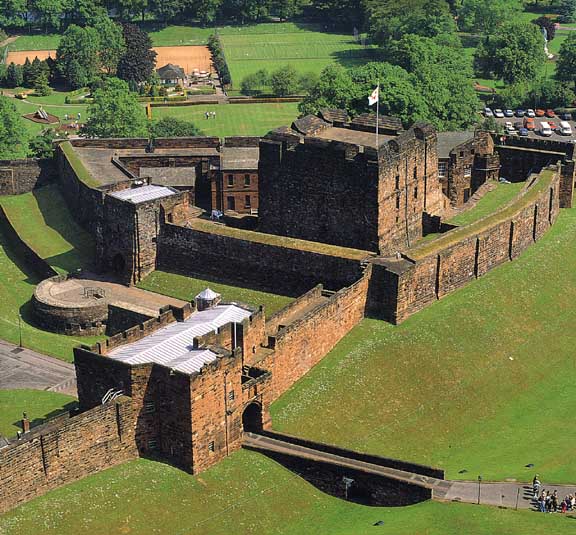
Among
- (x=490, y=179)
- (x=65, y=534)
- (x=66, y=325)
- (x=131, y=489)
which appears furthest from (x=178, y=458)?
(x=490, y=179)

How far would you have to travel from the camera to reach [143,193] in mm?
128875

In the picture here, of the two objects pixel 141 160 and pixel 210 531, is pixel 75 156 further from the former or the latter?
pixel 210 531

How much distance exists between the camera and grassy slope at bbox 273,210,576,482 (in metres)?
96.6

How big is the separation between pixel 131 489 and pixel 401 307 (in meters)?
32.2

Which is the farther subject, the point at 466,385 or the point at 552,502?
the point at 466,385

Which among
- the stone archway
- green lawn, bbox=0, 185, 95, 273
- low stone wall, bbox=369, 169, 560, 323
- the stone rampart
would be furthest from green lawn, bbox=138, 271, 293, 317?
the stone archway

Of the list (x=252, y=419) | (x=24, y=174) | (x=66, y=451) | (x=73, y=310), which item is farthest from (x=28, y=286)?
(x=66, y=451)

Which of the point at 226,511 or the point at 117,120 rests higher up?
the point at 117,120

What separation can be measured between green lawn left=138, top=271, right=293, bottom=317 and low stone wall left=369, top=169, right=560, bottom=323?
9.09 meters

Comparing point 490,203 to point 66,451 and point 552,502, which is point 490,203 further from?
point 66,451

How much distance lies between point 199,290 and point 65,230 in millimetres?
28268

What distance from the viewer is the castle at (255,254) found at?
297 ft

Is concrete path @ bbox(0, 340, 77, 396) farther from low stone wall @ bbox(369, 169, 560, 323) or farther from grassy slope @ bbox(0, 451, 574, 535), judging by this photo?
low stone wall @ bbox(369, 169, 560, 323)

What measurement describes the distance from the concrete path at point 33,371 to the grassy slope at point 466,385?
71.7 feet
